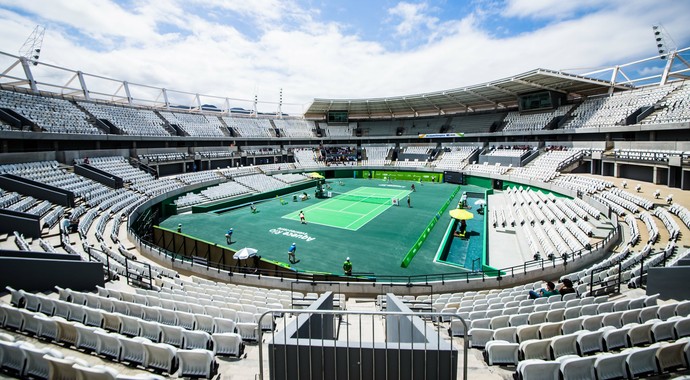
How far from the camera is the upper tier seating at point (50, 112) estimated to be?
32.4m

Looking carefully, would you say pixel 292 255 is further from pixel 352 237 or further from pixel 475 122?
pixel 475 122

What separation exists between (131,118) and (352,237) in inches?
1604

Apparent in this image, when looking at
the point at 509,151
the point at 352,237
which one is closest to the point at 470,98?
the point at 509,151

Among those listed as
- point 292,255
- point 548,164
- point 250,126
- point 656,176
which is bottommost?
point 292,255

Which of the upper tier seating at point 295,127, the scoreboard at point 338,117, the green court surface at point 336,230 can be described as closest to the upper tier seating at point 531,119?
the green court surface at point 336,230

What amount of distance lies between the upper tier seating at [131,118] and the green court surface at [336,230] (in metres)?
20.5

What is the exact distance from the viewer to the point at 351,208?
3547 cm

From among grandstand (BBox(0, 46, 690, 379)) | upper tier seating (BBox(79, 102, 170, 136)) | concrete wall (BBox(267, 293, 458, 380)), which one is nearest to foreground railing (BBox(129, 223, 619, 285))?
grandstand (BBox(0, 46, 690, 379))

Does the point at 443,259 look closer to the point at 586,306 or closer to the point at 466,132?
the point at 586,306

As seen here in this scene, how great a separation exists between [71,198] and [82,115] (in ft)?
73.4

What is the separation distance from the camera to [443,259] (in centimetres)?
2058

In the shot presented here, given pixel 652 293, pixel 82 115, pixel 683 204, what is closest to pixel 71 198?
pixel 82 115

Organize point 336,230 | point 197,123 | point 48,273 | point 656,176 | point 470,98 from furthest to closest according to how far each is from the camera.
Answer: point 470,98 < point 197,123 < point 656,176 < point 336,230 < point 48,273

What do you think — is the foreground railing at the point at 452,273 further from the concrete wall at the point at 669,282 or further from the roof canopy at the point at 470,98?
the roof canopy at the point at 470,98
